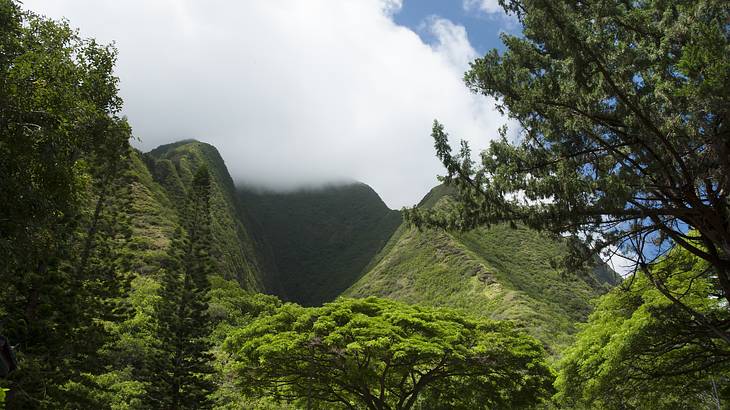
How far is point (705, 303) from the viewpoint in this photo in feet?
38.3

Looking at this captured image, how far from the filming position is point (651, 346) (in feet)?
38.8

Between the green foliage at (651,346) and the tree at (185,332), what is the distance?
1546cm

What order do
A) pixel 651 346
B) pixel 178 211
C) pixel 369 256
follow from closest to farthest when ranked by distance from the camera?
pixel 651 346, pixel 178 211, pixel 369 256

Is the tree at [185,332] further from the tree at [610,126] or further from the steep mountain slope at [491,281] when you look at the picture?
the steep mountain slope at [491,281]

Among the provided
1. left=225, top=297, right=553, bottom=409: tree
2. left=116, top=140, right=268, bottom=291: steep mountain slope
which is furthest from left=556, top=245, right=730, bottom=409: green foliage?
left=116, top=140, right=268, bottom=291: steep mountain slope

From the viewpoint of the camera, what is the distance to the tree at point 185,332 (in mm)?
20891

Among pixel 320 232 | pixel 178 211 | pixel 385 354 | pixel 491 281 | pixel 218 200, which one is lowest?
pixel 385 354

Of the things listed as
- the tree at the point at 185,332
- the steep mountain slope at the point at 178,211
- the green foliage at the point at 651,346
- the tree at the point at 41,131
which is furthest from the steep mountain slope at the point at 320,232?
the tree at the point at 41,131

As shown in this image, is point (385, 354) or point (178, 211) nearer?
point (385, 354)

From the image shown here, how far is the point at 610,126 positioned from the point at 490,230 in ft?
17.9

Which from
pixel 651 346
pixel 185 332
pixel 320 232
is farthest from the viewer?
pixel 320 232

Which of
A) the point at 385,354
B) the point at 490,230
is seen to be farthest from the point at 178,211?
the point at 490,230

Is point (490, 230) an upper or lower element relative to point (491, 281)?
lower

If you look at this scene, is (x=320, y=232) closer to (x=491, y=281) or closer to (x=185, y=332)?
(x=491, y=281)
